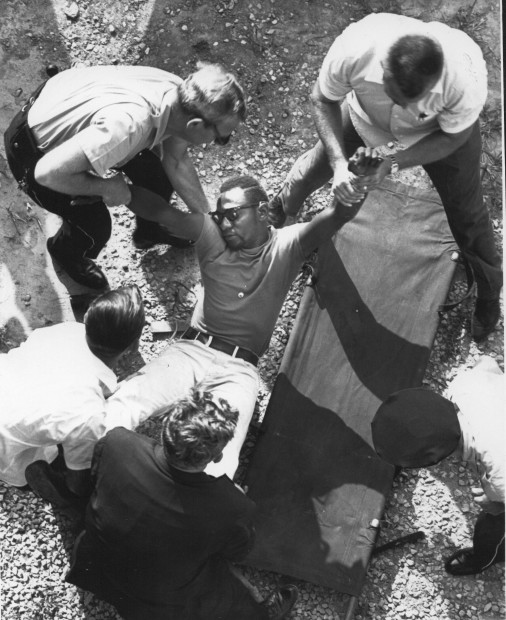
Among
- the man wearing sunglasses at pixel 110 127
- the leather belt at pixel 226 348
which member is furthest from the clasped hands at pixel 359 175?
the leather belt at pixel 226 348

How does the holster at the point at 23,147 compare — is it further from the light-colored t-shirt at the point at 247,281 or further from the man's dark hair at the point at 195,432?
the man's dark hair at the point at 195,432

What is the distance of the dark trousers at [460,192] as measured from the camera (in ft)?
16.6

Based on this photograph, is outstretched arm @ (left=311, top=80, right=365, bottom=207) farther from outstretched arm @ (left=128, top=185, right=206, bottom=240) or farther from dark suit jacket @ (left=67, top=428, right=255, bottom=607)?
dark suit jacket @ (left=67, top=428, right=255, bottom=607)

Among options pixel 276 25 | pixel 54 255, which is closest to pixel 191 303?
pixel 54 255

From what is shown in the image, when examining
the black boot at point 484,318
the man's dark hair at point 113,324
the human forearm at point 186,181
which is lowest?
the black boot at point 484,318

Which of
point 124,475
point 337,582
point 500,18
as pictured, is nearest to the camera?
point 124,475

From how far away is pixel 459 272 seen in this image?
233 inches

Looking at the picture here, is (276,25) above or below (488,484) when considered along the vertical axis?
above

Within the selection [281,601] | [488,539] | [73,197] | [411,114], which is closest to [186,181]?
[73,197]

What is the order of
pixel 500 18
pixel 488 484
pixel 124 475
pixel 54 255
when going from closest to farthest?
pixel 124 475 → pixel 488 484 → pixel 54 255 → pixel 500 18

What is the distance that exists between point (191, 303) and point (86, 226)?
1.03 meters

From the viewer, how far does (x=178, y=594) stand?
15.4ft

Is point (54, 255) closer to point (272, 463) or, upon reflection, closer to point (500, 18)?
point (272, 463)

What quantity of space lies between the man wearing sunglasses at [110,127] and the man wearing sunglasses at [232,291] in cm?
21
